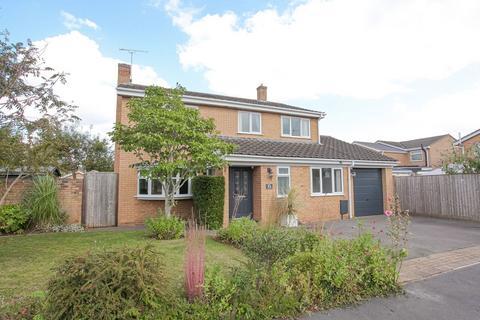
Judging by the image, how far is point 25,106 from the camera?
6.06 m

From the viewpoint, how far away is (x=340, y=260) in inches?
182

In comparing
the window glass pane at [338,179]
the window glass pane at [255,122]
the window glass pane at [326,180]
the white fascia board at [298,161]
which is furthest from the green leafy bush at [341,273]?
the window glass pane at [255,122]

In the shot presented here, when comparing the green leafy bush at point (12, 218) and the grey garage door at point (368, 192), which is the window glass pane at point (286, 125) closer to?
the grey garage door at point (368, 192)

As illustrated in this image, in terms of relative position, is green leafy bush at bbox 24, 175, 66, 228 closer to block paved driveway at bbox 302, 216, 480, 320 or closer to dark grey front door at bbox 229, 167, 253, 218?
dark grey front door at bbox 229, 167, 253, 218

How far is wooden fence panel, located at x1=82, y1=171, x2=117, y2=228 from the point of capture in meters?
11.5

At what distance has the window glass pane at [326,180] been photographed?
1420 centimetres

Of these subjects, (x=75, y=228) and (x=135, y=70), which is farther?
(x=135, y=70)

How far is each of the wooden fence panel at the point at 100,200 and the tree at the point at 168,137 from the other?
3449 mm

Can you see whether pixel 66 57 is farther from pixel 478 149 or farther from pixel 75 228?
pixel 478 149

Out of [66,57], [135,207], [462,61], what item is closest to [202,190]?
[135,207]

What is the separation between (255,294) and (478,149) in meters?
15.6

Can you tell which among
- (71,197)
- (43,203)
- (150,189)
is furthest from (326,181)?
(43,203)

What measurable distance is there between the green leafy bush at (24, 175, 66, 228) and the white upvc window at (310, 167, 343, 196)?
36.3ft

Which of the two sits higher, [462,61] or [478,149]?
[462,61]
